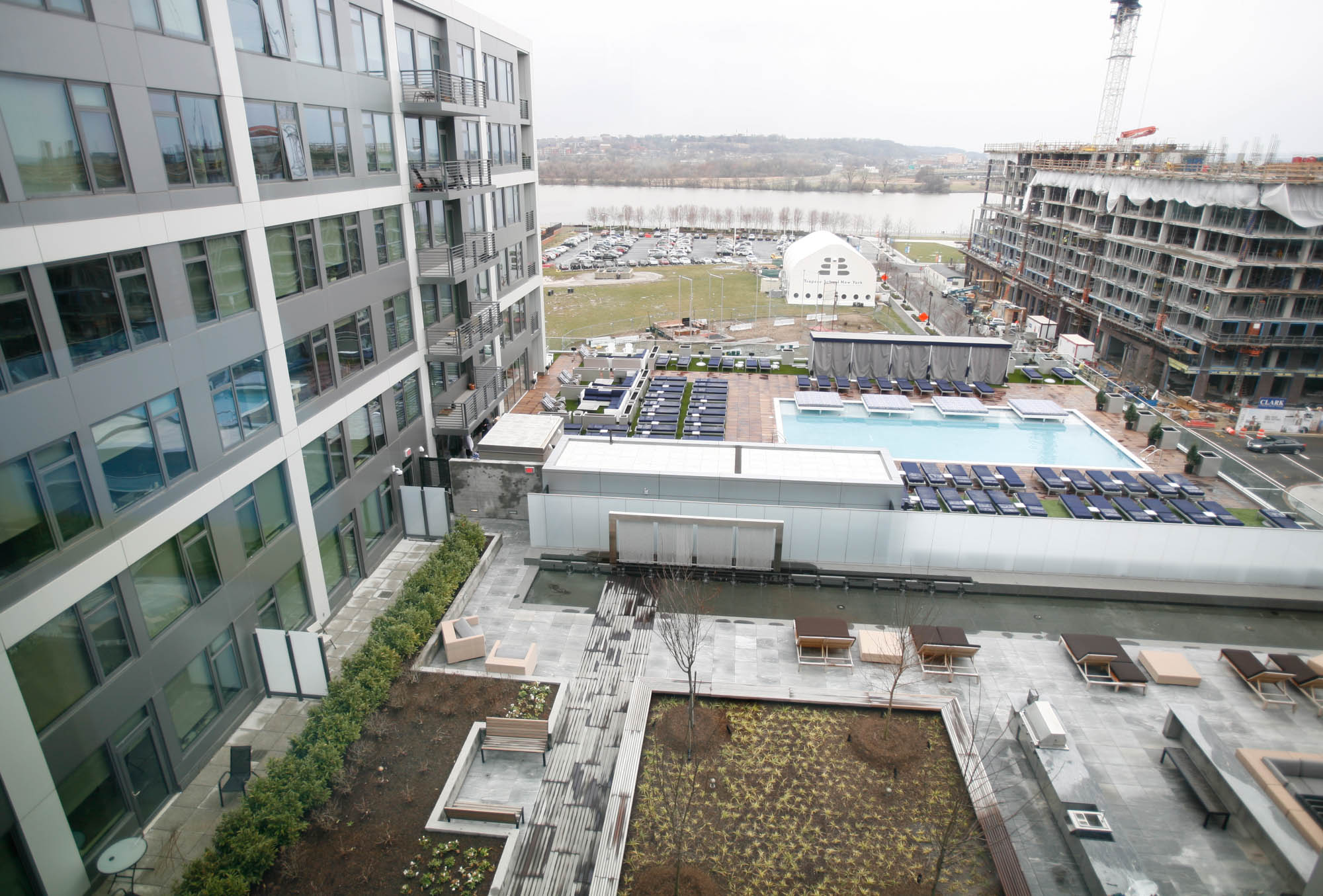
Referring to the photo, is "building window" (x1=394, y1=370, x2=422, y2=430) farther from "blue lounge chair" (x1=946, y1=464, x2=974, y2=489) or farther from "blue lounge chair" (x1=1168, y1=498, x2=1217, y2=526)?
"blue lounge chair" (x1=1168, y1=498, x2=1217, y2=526)

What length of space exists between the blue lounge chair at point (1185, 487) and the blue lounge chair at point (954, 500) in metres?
8.20

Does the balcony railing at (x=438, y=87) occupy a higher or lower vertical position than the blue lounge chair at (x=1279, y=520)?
higher

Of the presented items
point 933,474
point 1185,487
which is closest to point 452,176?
point 933,474

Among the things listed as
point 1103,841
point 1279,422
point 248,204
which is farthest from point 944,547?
point 1279,422

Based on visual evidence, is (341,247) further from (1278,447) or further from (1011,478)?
(1278,447)

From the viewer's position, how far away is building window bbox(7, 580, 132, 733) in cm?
1021

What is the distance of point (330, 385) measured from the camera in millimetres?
17750

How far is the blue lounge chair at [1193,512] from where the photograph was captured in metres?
23.8

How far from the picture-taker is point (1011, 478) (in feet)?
87.0

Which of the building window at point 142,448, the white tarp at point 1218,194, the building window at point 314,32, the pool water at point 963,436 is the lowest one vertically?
the pool water at point 963,436

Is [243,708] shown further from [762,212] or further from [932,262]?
[762,212]

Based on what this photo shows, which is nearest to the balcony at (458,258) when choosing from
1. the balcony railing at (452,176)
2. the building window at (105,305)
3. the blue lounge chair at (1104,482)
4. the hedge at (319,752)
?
the balcony railing at (452,176)

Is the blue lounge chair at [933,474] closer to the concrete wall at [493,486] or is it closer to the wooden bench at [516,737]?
the concrete wall at [493,486]

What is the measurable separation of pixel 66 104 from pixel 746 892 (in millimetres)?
15488
